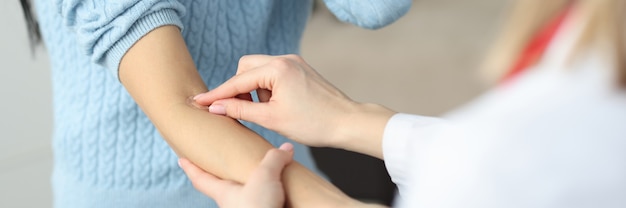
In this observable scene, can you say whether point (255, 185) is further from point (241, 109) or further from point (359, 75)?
point (359, 75)

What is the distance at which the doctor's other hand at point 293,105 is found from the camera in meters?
1.00

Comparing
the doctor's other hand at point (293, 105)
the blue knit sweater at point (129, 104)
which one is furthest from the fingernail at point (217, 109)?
the blue knit sweater at point (129, 104)

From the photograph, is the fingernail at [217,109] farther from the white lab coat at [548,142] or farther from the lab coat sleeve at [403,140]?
the white lab coat at [548,142]

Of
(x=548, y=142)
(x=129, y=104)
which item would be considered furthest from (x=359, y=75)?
(x=548, y=142)

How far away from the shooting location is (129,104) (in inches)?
42.3

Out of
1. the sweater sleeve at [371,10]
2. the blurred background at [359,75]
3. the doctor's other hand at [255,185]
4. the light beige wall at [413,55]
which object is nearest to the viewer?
the doctor's other hand at [255,185]

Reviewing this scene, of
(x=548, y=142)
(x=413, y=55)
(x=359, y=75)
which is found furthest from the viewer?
(x=413, y=55)

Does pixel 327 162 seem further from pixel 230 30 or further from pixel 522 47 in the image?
pixel 522 47

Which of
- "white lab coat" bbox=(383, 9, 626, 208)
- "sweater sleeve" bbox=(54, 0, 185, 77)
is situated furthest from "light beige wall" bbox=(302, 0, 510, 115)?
"white lab coat" bbox=(383, 9, 626, 208)

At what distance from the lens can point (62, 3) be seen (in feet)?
3.17

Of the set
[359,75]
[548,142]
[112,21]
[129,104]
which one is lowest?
[359,75]

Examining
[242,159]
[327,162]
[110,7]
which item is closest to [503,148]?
[242,159]

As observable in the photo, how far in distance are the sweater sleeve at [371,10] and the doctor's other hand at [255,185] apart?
273 mm

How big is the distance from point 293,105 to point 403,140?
0.45 feet
